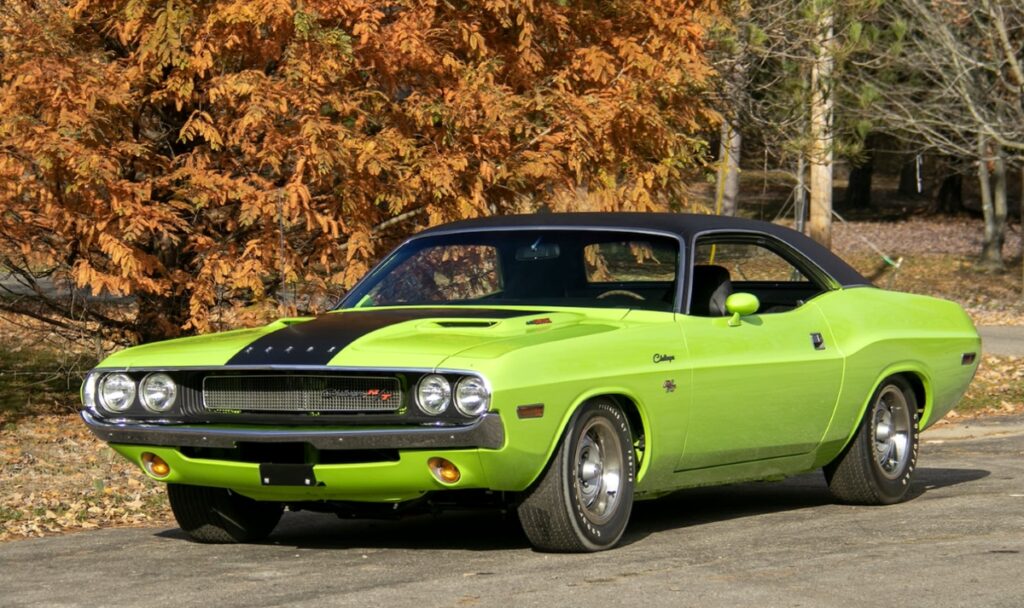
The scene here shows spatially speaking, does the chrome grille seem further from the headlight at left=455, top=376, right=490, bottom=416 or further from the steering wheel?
the steering wheel

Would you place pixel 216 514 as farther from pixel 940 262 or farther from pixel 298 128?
pixel 940 262

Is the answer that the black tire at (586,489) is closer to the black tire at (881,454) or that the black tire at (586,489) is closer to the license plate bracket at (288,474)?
the license plate bracket at (288,474)

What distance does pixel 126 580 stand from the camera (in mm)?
7086

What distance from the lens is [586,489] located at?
7.48 metres

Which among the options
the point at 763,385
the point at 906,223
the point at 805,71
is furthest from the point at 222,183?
the point at 906,223

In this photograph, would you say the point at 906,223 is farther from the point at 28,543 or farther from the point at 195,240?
the point at 28,543

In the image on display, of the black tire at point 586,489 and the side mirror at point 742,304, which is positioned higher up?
the side mirror at point 742,304

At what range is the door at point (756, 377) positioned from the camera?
8.06 m

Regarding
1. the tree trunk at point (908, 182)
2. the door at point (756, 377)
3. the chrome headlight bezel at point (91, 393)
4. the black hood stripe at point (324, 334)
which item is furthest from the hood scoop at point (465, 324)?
the tree trunk at point (908, 182)

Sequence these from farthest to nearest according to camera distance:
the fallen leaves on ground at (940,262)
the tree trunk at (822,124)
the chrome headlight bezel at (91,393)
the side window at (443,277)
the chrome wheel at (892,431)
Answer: the fallen leaves on ground at (940,262), the tree trunk at (822,124), the chrome wheel at (892,431), the side window at (443,277), the chrome headlight bezel at (91,393)

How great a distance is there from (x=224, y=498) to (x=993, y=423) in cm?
811

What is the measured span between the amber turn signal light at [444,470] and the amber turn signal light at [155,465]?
129 centimetres

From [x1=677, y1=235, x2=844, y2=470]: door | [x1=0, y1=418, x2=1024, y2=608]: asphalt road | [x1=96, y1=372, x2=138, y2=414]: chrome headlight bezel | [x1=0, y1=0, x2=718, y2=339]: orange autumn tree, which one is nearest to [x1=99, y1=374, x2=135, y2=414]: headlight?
[x1=96, y1=372, x2=138, y2=414]: chrome headlight bezel

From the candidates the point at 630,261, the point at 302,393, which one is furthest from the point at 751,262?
the point at 302,393
